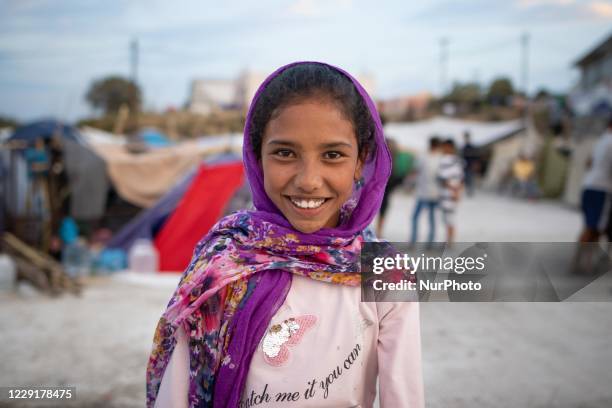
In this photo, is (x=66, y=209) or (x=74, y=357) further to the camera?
(x=66, y=209)

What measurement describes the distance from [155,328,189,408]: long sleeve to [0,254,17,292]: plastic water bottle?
4.59m

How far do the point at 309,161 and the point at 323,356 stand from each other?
0.49m

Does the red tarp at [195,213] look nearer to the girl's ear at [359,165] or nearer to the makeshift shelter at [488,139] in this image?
the girl's ear at [359,165]

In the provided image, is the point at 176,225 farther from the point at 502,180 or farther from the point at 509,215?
the point at 502,180

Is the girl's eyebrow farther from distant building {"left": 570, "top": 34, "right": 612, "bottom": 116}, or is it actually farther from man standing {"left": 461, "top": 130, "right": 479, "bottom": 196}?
man standing {"left": 461, "top": 130, "right": 479, "bottom": 196}

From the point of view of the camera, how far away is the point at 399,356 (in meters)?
1.28

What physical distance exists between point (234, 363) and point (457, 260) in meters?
0.66

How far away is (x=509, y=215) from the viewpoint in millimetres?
10898

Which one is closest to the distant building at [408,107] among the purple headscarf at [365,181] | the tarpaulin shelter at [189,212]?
the tarpaulin shelter at [189,212]

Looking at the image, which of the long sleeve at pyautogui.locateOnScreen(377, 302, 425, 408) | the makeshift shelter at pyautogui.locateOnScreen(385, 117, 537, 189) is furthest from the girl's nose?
the makeshift shelter at pyautogui.locateOnScreen(385, 117, 537, 189)

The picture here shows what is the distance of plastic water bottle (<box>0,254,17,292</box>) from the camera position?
199 inches

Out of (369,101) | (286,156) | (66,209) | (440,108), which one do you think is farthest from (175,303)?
→ (440,108)

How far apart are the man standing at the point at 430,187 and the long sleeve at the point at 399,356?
224 inches

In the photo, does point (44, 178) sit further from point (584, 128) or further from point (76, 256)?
point (584, 128)
